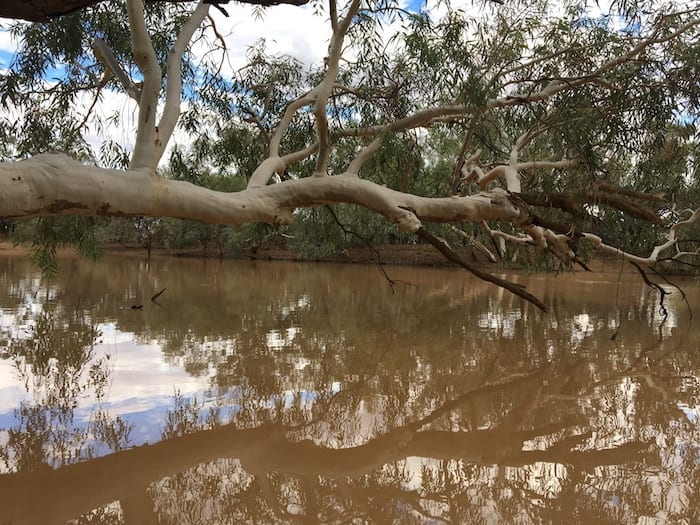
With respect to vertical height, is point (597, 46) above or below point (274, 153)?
above

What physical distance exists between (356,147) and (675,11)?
335 cm

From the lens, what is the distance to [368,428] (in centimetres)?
340

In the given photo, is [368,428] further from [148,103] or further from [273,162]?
[148,103]

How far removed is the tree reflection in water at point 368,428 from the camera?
2.40 meters

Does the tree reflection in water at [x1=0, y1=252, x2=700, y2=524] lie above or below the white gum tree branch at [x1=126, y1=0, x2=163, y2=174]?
below

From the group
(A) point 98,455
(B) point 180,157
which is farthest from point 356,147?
(A) point 98,455

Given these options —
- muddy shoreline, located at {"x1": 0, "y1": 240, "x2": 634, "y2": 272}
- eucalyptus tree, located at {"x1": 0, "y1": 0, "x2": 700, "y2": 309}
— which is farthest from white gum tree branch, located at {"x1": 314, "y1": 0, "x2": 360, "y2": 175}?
muddy shoreline, located at {"x1": 0, "y1": 240, "x2": 634, "y2": 272}

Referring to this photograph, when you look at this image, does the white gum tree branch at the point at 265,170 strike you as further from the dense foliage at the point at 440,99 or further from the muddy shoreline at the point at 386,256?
the muddy shoreline at the point at 386,256

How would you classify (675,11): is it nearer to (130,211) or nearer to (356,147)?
(356,147)

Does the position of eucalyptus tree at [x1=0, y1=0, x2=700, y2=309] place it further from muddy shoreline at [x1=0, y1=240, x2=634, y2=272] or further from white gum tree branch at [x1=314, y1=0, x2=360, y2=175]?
muddy shoreline at [x1=0, y1=240, x2=634, y2=272]

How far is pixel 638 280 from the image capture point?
1738cm

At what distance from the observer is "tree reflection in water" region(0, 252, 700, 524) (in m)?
2.40

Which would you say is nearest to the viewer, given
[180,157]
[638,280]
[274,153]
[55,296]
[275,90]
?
[274,153]

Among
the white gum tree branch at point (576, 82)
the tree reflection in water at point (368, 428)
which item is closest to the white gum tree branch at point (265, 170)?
the tree reflection in water at point (368, 428)
